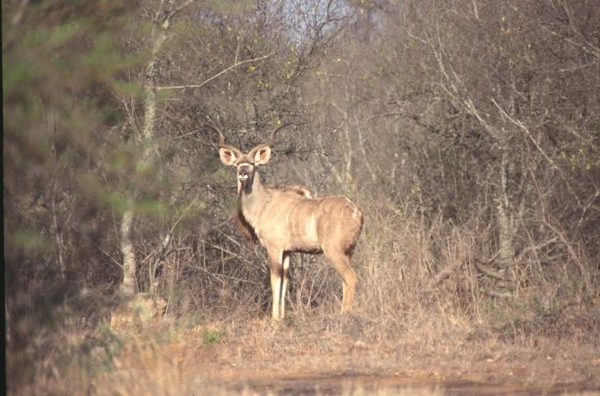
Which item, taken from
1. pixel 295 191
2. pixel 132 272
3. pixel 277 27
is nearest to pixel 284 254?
pixel 295 191

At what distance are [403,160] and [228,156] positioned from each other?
12.3ft

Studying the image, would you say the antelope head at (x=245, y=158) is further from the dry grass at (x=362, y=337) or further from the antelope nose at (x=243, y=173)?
the dry grass at (x=362, y=337)

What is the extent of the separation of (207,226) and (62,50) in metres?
7.78

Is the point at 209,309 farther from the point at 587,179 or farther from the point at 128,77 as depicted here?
the point at 128,77

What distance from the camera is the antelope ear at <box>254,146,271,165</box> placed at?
41.9ft

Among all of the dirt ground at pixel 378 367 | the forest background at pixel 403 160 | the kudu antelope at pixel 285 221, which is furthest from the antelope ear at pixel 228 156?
the dirt ground at pixel 378 367

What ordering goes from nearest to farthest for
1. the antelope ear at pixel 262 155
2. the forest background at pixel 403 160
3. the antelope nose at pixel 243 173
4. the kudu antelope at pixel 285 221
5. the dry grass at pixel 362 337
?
the dry grass at pixel 362 337 → the forest background at pixel 403 160 → the kudu antelope at pixel 285 221 → the antelope nose at pixel 243 173 → the antelope ear at pixel 262 155

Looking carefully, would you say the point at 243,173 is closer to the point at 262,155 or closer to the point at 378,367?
the point at 262,155

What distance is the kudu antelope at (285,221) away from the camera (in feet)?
40.0

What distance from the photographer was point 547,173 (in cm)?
1320

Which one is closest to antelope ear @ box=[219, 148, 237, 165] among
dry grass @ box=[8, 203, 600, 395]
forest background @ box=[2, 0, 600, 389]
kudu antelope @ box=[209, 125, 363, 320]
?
kudu antelope @ box=[209, 125, 363, 320]

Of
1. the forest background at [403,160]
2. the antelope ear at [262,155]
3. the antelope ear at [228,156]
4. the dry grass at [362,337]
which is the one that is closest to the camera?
the dry grass at [362,337]

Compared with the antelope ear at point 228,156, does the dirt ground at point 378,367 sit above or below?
below

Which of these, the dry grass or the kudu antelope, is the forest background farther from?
the kudu antelope
